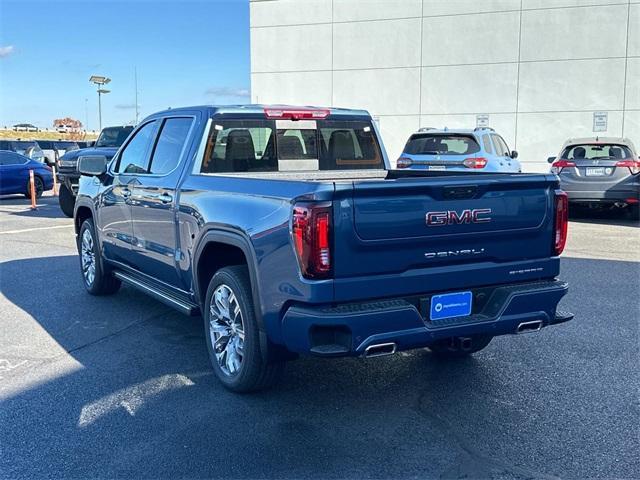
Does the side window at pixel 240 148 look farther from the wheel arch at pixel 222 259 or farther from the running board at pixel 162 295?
the running board at pixel 162 295

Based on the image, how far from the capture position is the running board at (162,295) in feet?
16.4

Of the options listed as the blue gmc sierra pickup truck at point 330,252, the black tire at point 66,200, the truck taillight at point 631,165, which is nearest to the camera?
the blue gmc sierra pickup truck at point 330,252

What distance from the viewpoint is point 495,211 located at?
4.03 m

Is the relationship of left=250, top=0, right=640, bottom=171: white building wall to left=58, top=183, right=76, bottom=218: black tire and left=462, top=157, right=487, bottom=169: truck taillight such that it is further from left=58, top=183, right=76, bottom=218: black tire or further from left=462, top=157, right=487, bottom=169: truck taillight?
left=58, top=183, right=76, bottom=218: black tire

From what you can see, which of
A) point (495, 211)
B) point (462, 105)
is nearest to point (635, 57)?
point (462, 105)

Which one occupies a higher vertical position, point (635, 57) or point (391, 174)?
point (635, 57)

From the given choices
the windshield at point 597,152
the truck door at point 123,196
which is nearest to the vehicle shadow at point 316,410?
the truck door at point 123,196

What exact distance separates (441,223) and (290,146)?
7.41 feet

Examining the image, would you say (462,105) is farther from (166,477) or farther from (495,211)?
(166,477)

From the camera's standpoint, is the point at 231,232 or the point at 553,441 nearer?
the point at 553,441

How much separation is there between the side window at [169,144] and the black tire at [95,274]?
1.65 metres

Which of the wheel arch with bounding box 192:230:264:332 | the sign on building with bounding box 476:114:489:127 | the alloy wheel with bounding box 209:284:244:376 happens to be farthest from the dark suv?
the alloy wheel with bounding box 209:284:244:376

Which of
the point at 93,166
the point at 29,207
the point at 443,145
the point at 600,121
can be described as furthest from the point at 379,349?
the point at 600,121

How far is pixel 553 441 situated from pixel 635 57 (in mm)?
20276
